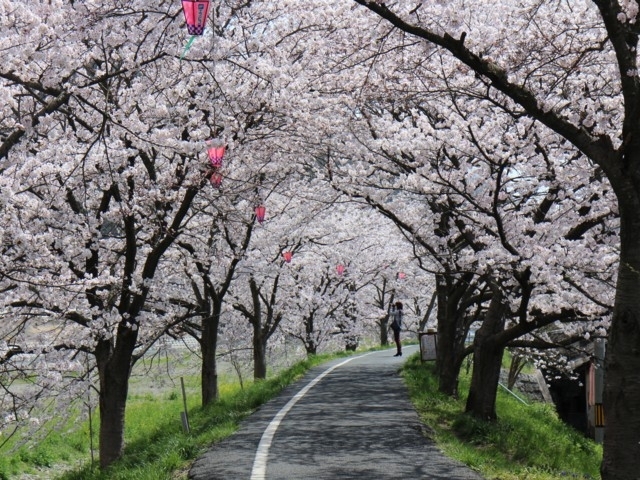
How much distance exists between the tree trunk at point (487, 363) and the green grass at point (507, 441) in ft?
1.19

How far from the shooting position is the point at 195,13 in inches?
279

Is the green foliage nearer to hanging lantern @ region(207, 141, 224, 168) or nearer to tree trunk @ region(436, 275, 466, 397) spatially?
tree trunk @ region(436, 275, 466, 397)

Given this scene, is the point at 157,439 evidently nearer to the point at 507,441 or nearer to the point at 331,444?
the point at 331,444

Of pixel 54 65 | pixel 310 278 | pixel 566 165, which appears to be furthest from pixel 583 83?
pixel 310 278

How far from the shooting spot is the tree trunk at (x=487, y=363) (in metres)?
14.6

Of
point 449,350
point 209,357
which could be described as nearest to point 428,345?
point 449,350

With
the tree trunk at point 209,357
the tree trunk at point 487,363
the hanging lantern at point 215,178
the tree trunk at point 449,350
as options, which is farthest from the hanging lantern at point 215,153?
the tree trunk at point 209,357

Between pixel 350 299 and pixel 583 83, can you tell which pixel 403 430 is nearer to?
pixel 583 83

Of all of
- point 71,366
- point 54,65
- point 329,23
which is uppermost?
point 329,23

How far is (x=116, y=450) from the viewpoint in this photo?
14.5 meters

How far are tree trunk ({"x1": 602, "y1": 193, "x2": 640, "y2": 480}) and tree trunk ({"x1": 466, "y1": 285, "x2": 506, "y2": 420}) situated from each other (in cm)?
753

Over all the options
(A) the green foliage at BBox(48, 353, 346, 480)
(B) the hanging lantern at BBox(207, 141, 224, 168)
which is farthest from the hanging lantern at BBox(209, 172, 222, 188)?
(A) the green foliage at BBox(48, 353, 346, 480)

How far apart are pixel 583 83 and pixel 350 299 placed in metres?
29.8

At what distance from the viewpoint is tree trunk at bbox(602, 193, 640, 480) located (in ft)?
22.3
